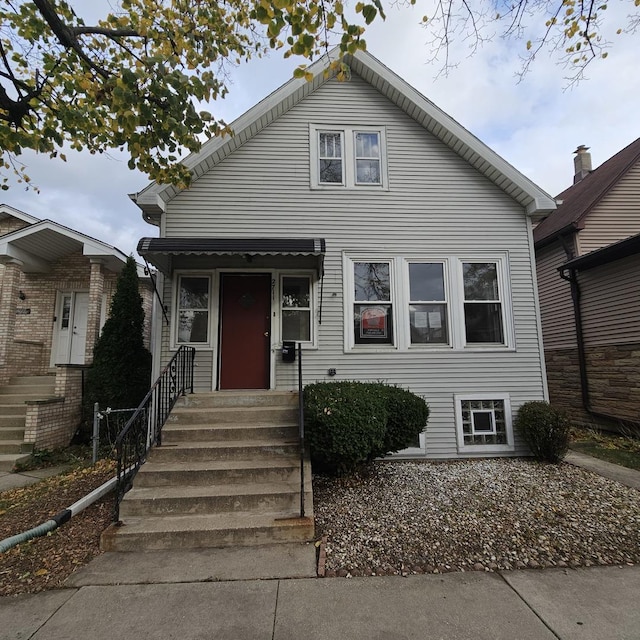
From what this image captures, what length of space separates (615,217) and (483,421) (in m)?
7.46

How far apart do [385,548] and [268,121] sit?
7.07m

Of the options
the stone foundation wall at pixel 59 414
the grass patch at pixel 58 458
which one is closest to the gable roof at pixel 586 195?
the grass patch at pixel 58 458

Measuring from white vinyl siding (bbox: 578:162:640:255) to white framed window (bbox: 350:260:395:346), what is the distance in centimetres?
628

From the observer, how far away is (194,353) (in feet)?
21.1

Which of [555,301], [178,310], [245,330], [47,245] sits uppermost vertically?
[47,245]

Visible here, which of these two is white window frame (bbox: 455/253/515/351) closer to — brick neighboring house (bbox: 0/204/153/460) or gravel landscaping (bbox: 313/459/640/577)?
gravel landscaping (bbox: 313/459/640/577)

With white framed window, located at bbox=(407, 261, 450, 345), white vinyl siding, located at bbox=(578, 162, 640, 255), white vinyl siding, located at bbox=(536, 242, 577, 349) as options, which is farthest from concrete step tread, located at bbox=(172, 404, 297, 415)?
white vinyl siding, located at bbox=(578, 162, 640, 255)

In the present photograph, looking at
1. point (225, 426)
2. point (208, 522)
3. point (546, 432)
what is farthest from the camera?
point (546, 432)

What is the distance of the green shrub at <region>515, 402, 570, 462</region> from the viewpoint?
19.8 ft

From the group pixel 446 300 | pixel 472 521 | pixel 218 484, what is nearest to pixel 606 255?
pixel 446 300

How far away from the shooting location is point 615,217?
392 inches

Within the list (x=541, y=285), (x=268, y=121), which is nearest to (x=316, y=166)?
(x=268, y=121)

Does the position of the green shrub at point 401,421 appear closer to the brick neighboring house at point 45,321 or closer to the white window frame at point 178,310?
the white window frame at point 178,310

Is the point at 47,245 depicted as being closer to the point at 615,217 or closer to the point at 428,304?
the point at 428,304
